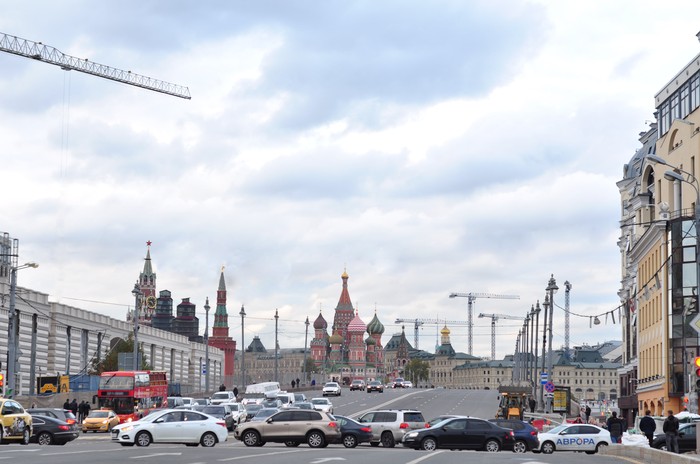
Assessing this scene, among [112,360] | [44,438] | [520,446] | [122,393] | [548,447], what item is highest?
[112,360]

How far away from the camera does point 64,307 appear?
103125 millimetres

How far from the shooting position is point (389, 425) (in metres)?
48.2

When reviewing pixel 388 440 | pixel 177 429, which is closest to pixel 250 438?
pixel 177 429

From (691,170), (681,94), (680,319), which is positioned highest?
(681,94)

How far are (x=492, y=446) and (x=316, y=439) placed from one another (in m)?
7.09

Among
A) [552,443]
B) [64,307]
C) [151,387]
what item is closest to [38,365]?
[64,307]

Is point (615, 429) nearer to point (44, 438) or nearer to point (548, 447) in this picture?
point (548, 447)

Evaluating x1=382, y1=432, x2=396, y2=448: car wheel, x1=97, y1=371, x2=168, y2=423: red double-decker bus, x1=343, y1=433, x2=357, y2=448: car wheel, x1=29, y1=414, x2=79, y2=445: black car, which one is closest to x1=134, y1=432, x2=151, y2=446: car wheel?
x1=29, y1=414, x2=79, y2=445: black car

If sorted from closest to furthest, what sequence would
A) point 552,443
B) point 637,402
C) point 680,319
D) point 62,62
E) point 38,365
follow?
point 552,443, point 680,319, point 637,402, point 38,365, point 62,62

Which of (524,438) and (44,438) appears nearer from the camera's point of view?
(44,438)

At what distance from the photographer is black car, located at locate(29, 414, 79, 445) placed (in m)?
43.7

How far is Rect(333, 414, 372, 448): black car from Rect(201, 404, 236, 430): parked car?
1115 cm

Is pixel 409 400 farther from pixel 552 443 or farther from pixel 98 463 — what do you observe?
pixel 98 463

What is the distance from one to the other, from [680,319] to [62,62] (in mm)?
86080
